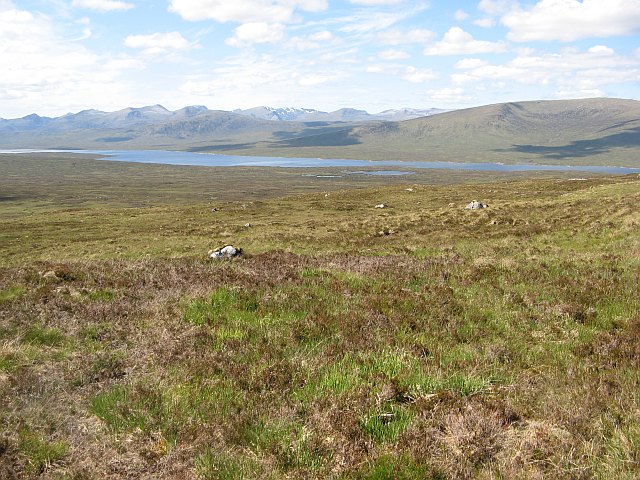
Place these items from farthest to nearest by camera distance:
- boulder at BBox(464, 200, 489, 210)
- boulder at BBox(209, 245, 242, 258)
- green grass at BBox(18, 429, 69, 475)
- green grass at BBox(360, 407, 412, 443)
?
boulder at BBox(464, 200, 489, 210) < boulder at BBox(209, 245, 242, 258) < green grass at BBox(360, 407, 412, 443) < green grass at BBox(18, 429, 69, 475)

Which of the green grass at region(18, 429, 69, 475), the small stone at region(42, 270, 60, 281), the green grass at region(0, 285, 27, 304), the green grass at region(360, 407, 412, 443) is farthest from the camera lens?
the small stone at region(42, 270, 60, 281)

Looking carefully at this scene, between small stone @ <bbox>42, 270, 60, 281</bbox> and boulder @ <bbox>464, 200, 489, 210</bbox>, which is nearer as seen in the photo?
small stone @ <bbox>42, 270, 60, 281</bbox>

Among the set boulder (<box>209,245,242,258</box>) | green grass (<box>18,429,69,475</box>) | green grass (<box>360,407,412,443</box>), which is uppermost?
green grass (<box>360,407,412,443</box>)

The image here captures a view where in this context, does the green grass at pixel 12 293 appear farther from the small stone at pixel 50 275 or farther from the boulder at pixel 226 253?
the boulder at pixel 226 253

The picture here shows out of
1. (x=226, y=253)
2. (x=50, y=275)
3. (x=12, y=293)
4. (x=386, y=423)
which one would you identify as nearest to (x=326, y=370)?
(x=386, y=423)

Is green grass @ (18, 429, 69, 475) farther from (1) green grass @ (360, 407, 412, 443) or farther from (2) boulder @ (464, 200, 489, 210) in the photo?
(2) boulder @ (464, 200, 489, 210)

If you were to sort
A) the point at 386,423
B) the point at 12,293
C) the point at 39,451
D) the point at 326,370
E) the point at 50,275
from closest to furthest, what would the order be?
the point at 39,451, the point at 386,423, the point at 326,370, the point at 12,293, the point at 50,275

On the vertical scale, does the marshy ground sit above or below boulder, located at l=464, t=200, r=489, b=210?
above

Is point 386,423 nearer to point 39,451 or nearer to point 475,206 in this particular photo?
point 39,451

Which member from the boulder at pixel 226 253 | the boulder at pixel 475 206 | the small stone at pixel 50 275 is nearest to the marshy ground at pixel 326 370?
the small stone at pixel 50 275

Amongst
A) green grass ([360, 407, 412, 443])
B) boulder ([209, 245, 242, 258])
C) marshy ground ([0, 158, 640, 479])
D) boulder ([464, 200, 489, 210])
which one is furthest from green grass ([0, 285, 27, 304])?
boulder ([464, 200, 489, 210])

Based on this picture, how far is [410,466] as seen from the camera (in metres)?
5.10

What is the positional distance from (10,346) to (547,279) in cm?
1388

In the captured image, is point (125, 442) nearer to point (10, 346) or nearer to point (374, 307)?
point (10, 346)
